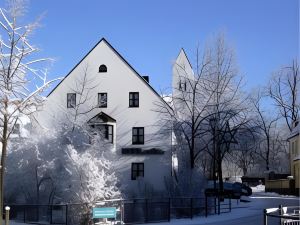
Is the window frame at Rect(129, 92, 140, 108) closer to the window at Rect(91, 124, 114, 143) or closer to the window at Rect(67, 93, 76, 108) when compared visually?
the window at Rect(91, 124, 114, 143)

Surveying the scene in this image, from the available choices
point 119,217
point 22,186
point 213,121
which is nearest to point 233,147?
point 213,121

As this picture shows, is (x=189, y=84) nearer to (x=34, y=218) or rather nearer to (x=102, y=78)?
(x=102, y=78)

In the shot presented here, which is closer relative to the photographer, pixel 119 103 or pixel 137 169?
pixel 137 169

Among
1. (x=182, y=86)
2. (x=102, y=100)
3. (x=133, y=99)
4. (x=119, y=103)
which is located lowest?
(x=119, y=103)

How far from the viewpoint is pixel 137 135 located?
140ft

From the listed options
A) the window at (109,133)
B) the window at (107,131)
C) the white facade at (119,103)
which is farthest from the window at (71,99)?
the window at (109,133)

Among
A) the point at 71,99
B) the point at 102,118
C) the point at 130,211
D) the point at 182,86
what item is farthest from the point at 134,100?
the point at 130,211

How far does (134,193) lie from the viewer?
37688 mm

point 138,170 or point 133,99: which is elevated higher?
point 133,99

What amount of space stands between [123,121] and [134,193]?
743 cm

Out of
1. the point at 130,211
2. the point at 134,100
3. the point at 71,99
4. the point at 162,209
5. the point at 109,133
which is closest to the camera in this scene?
the point at 130,211

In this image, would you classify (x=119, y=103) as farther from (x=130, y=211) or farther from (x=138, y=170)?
(x=130, y=211)

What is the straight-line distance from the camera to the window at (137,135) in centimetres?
4253

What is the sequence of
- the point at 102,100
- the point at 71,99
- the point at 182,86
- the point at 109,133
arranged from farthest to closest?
1. the point at 182,86
2. the point at 71,99
3. the point at 102,100
4. the point at 109,133
